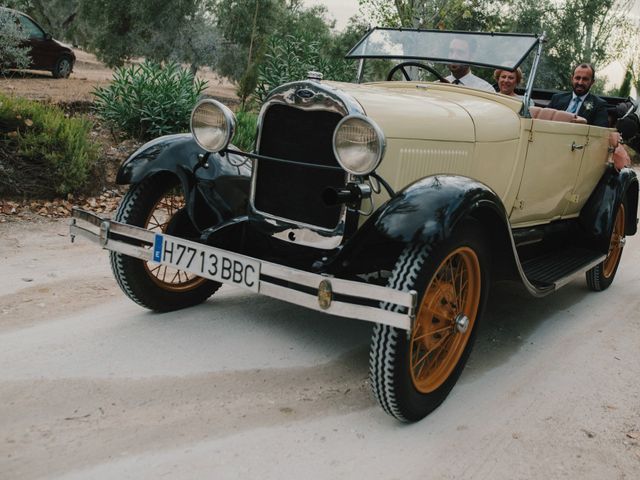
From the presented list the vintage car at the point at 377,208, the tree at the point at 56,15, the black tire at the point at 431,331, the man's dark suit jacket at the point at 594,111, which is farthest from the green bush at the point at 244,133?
the tree at the point at 56,15

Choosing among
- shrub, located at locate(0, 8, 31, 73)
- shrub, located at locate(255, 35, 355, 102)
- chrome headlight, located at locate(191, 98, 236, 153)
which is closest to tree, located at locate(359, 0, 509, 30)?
shrub, located at locate(255, 35, 355, 102)

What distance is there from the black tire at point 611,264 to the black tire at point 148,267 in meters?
3.06

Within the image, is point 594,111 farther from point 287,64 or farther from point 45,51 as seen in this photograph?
point 45,51

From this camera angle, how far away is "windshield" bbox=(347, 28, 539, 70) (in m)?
4.06

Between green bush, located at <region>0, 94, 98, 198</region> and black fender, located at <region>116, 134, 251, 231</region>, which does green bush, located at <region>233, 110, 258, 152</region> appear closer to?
green bush, located at <region>0, 94, 98, 198</region>

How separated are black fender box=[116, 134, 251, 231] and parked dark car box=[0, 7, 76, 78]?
10.9m

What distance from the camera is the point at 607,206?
499 centimetres

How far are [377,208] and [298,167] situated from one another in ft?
1.58

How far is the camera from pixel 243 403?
2.89 metres

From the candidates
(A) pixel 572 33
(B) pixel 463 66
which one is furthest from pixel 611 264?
(A) pixel 572 33

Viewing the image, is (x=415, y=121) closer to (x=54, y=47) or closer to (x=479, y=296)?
(x=479, y=296)

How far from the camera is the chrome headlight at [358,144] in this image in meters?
2.76

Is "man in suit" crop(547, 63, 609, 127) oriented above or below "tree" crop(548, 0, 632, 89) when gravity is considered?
below

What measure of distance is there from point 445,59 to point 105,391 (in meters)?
2.89
